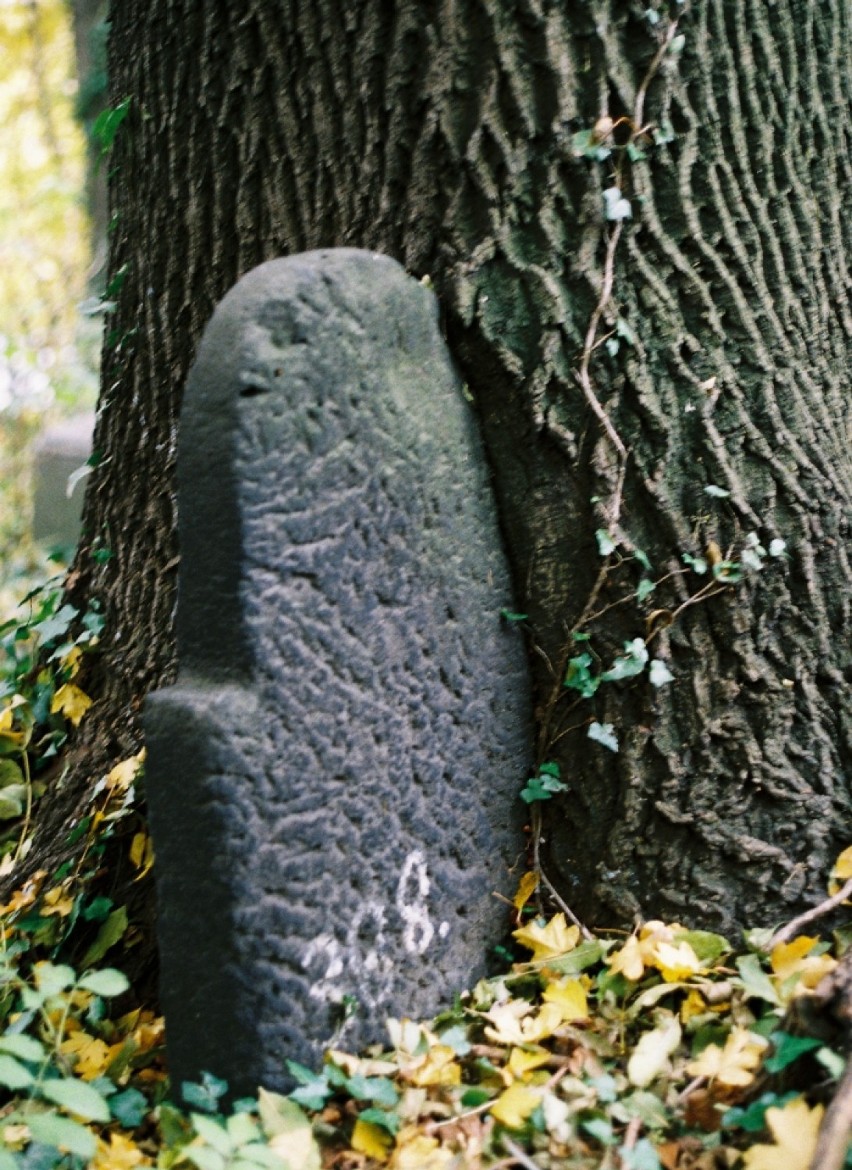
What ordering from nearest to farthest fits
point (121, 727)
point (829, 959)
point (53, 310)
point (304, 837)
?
point (304, 837) < point (829, 959) < point (121, 727) < point (53, 310)

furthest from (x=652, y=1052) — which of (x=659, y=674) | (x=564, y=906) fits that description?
(x=659, y=674)

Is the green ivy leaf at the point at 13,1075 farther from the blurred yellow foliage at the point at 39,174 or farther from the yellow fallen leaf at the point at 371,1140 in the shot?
the blurred yellow foliage at the point at 39,174

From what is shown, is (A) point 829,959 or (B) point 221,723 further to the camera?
(A) point 829,959

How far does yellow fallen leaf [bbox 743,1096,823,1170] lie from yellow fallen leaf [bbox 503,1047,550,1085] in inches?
15.4

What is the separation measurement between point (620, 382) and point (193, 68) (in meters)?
1.15

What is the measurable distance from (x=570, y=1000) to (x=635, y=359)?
116cm

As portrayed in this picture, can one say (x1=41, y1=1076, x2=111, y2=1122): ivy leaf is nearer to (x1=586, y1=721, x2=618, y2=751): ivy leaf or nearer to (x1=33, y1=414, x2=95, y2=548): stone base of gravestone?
(x1=586, y1=721, x2=618, y2=751): ivy leaf

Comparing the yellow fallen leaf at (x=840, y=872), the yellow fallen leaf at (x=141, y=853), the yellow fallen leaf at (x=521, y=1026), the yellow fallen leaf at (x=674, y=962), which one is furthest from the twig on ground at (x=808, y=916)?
the yellow fallen leaf at (x=141, y=853)

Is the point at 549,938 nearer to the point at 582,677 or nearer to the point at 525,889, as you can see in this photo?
the point at 525,889

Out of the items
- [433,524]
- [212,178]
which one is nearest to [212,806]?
[433,524]

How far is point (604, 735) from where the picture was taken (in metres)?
1.87

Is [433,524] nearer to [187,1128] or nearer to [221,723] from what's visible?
[221,723]

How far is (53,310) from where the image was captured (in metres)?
7.75

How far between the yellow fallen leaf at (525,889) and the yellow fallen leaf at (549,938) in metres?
0.07
